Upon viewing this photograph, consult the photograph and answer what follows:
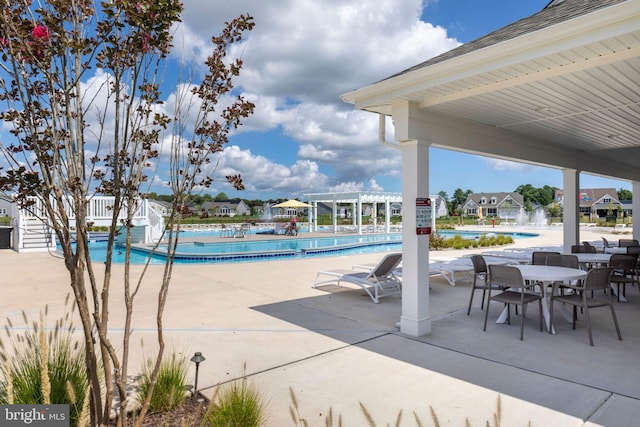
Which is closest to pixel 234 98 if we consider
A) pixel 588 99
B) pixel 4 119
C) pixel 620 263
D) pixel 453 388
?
pixel 4 119

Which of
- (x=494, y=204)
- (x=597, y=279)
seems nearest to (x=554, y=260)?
(x=597, y=279)

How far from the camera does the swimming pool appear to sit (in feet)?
47.3

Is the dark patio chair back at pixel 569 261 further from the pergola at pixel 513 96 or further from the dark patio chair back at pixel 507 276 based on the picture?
the dark patio chair back at pixel 507 276

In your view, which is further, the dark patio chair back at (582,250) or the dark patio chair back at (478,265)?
the dark patio chair back at (582,250)

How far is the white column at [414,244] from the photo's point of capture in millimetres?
5211

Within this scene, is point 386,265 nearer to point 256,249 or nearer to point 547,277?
point 547,277

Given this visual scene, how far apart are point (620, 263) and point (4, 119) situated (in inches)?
351

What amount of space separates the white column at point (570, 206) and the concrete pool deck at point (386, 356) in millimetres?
2072

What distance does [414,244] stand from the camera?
525cm

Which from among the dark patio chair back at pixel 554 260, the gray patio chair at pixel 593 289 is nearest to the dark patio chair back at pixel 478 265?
the dark patio chair back at pixel 554 260

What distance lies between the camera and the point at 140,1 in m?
1.89

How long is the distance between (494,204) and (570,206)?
6707 cm

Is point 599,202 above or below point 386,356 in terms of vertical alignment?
above

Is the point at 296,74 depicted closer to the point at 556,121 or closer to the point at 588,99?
the point at 556,121
